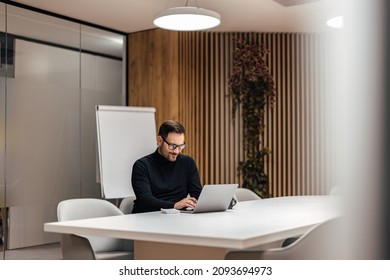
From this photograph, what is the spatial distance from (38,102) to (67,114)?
43 cm

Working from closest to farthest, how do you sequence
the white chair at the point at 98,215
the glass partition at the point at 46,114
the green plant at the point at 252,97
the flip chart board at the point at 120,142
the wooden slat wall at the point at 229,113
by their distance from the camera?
1. the white chair at the point at 98,215
2. the glass partition at the point at 46,114
3. the flip chart board at the point at 120,142
4. the green plant at the point at 252,97
5. the wooden slat wall at the point at 229,113

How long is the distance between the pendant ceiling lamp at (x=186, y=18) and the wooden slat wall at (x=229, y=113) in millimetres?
1930

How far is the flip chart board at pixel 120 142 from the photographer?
17.0ft

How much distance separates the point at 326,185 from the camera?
0.69m

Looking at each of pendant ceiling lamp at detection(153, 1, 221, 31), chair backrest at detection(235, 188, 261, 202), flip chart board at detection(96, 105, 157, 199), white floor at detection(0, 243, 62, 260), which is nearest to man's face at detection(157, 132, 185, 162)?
chair backrest at detection(235, 188, 261, 202)

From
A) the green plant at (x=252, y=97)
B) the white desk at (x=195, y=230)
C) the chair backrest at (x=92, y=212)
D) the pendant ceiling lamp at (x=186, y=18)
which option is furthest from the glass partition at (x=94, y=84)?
the white desk at (x=195, y=230)

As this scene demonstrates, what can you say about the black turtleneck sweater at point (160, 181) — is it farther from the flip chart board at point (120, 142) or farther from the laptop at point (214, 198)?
the flip chart board at point (120, 142)

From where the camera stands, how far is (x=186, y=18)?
433 cm

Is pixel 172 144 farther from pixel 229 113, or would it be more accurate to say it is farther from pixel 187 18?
pixel 229 113

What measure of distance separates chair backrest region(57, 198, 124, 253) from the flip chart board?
1.84 m

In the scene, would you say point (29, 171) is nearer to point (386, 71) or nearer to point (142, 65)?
point (142, 65)

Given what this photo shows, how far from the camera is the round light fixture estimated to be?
161 inches
